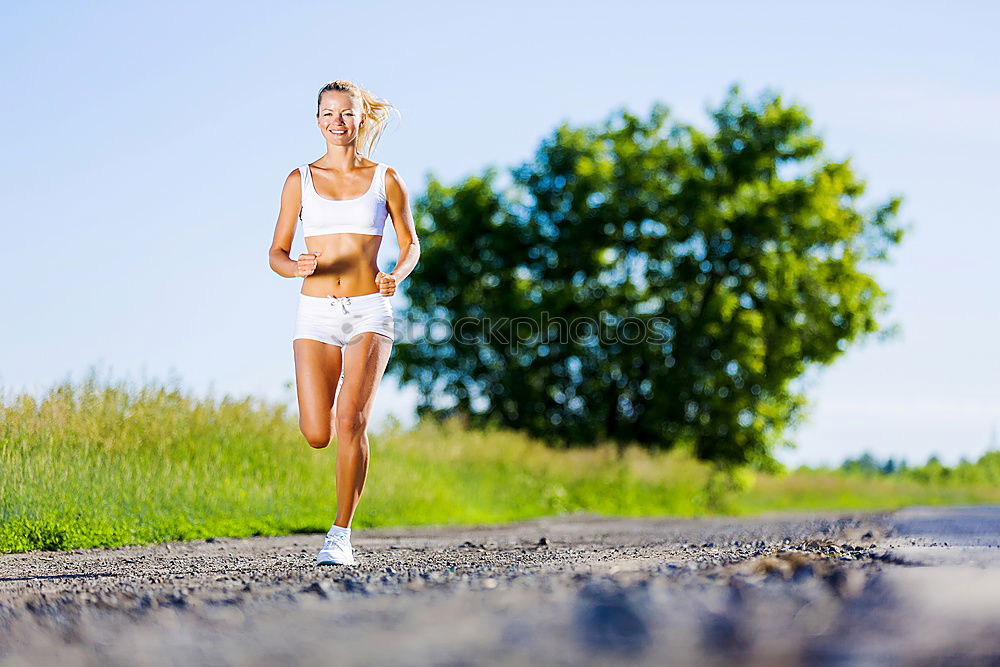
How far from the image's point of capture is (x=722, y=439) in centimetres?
2866

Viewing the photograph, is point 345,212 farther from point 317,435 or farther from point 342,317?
point 317,435

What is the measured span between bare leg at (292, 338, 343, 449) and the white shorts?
6 cm

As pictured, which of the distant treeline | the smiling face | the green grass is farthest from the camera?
the distant treeline

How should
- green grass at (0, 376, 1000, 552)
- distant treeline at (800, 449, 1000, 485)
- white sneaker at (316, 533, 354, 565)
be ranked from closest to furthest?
white sneaker at (316, 533, 354, 565) → green grass at (0, 376, 1000, 552) → distant treeline at (800, 449, 1000, 485)

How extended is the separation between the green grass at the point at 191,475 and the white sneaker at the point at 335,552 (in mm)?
3406

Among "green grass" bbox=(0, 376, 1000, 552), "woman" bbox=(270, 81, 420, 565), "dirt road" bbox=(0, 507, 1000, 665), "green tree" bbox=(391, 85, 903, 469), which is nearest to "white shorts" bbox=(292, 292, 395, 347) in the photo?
"woman" bbox=(270, 81, 420, 565)

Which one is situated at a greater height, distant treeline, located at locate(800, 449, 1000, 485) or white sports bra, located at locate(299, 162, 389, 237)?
white sports bra, located at locate(299, 162, 389, 237)

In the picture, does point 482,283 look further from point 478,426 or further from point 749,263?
point 749,263

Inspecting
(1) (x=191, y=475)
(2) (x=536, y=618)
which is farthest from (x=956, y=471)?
(2) (x=536, y=618)

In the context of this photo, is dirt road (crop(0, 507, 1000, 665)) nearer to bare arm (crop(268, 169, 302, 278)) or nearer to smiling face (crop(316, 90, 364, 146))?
bare arm (crop(268, 169, 302, 278))

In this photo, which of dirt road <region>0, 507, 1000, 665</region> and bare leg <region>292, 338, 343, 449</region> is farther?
bare leg <region>292, 338, 343, 449</region>

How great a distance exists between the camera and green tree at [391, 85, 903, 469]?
2770 centimetres

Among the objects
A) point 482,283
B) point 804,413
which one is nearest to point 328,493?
point 482,283

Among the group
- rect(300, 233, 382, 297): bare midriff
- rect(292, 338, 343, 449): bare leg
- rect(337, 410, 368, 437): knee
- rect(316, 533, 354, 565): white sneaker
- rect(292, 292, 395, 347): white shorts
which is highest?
rect(300, 233, 382, 297): bare midriff
